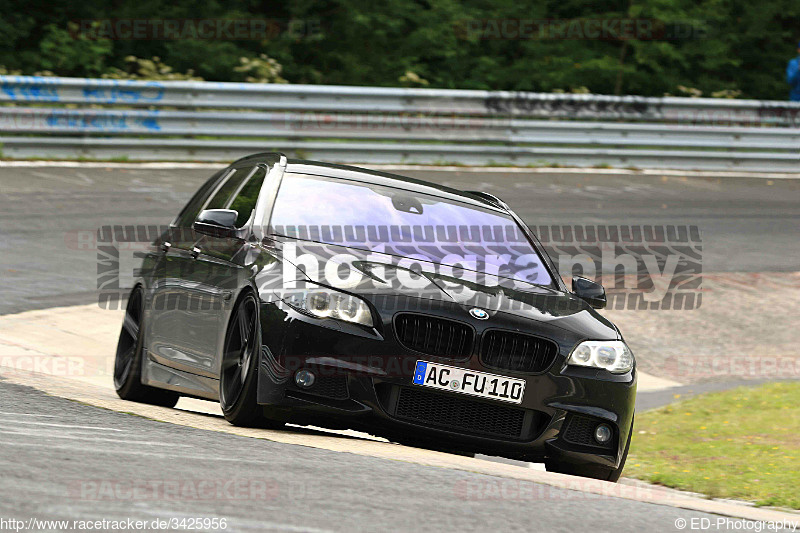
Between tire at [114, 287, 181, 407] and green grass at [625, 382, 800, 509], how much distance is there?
2913mm

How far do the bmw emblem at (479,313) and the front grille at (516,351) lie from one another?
Answer: 0.08 metres

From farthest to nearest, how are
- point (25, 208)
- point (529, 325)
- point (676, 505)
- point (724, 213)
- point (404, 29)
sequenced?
point (404, 29) < point (724, 213) < point (25, 208) < point (529, 325) < point (676, 505)

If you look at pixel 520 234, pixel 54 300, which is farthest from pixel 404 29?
pixel 520 234

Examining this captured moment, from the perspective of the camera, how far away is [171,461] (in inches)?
202

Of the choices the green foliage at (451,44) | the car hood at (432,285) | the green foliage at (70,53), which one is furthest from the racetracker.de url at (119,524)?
the green foliage at (70,53)

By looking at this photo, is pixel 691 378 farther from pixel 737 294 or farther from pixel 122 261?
pixel 122 261

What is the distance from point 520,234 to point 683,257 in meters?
7.98

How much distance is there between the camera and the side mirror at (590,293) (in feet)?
24.6

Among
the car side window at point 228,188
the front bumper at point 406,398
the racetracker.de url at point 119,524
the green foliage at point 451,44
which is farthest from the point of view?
the green foliage at point 451,44

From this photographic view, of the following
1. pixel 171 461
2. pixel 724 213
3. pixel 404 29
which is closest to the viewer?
pixel 171 461

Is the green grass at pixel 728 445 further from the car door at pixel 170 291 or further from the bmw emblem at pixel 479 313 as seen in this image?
the car door at pixel 170 291

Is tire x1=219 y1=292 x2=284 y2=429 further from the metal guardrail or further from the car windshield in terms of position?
the metal guardrail

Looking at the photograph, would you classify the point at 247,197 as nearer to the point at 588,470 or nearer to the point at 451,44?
the point at 588,470

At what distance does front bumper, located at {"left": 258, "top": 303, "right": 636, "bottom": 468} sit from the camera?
6191 millimetres
